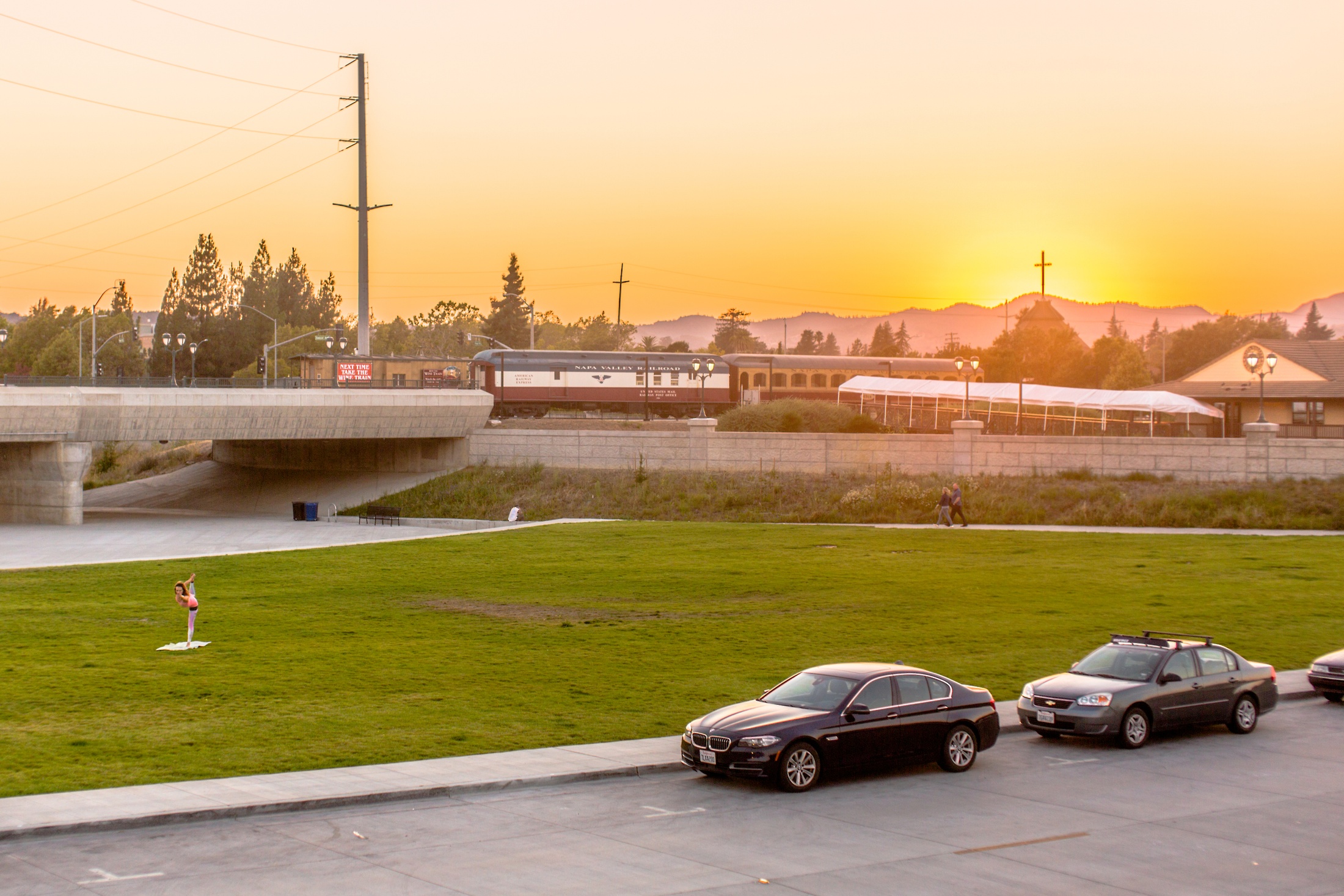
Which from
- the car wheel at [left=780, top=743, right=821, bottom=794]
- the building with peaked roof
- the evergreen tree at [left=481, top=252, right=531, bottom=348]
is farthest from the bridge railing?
the evergreen tree at [left=481, top=252, right=531, bottom=348]

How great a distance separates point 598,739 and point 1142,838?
7.46m

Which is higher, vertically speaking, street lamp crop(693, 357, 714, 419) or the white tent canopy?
street lamp crop(693, 357, 714, 419)

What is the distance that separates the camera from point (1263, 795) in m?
14.0

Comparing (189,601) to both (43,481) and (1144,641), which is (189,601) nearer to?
(1144,641)

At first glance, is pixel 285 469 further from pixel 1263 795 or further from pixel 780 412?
pixel 1263 795

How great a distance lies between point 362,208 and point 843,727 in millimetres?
51274

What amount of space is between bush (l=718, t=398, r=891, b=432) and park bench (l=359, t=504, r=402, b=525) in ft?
51.8

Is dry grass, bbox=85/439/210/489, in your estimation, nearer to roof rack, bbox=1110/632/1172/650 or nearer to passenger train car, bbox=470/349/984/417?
passenger train car, bbox=470/349/984/417

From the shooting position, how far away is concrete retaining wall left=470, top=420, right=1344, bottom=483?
152ft

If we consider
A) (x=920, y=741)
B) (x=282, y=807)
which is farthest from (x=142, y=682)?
(x=920, y=741)

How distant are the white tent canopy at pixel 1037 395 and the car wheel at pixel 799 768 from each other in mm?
43744

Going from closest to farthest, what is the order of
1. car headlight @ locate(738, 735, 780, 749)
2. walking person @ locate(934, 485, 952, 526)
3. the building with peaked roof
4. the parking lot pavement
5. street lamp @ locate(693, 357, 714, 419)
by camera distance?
the parking lot pavement < car headlight @ locate(738, 735, 780, 749) < walking person @ locate(934, 485, 952, 526) < the building with peaked roof < street lamp @ locate(693, 357, 714, 419)

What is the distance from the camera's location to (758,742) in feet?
46.0

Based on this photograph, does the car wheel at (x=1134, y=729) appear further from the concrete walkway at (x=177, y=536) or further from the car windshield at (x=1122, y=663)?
the concrete walkway at (x=177, y=536)
